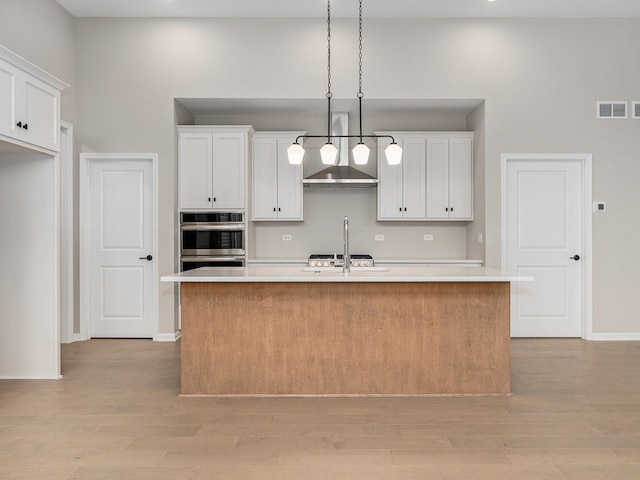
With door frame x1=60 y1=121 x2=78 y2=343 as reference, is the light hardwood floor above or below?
below

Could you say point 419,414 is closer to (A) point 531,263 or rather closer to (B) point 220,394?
(B) point 220,394

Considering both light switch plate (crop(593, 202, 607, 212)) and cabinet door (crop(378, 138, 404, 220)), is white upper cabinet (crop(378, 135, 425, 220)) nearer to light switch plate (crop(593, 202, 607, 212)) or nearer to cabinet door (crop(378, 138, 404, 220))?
cabinet door (crop(378, 138, 404, 220))

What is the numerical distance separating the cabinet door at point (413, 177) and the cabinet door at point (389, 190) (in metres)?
0.06

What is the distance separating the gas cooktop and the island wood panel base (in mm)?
1886

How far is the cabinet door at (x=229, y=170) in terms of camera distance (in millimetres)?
5566

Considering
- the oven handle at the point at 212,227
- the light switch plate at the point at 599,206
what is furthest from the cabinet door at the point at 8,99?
the light switch plate at the point at 599,206

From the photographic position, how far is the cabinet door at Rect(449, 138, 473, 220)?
19.1 feet

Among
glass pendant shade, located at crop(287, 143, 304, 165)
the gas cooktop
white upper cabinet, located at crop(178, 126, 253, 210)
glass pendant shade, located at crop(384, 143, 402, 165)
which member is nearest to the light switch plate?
the gas cooktop

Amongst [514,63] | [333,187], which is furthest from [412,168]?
[514,63]

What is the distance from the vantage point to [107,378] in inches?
158

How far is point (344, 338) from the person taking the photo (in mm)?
3572

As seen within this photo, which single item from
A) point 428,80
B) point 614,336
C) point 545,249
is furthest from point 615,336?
point 428,80

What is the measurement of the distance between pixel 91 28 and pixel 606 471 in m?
5.99

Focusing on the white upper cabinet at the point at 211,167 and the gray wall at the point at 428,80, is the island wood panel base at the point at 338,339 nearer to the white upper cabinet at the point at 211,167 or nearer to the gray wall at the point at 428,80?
the gray wall at the point at 428,80
